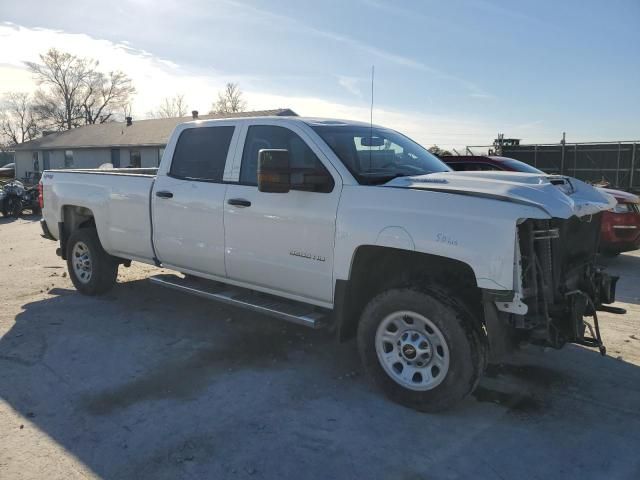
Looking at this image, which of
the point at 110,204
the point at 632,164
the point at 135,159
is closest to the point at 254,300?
the point at 110,204

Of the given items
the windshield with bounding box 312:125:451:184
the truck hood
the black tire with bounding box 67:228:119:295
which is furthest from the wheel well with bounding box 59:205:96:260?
the truck hood

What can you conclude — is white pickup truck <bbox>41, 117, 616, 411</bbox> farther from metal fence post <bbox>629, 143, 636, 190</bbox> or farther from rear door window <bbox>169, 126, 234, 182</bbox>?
metal fence post <bbox>629, 143, 636, 190</bbox>

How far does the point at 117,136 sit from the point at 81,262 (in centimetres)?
3633

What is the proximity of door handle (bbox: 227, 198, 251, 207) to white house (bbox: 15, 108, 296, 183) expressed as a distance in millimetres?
27200

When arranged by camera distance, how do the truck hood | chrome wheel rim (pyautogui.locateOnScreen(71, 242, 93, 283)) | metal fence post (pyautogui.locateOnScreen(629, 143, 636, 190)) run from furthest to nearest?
metal fence post (pyautogui.locateOnScreen(629, 143, 636, 190))
chrome wheel rim (pyautogui.locateOnScreen(71, 242, 93, 283))
the truck hood

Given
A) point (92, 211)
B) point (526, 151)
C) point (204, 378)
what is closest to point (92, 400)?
point (204, 378)

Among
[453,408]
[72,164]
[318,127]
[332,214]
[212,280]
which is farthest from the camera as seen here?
[72,164]

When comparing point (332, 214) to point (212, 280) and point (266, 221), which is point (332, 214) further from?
point (212, 280)

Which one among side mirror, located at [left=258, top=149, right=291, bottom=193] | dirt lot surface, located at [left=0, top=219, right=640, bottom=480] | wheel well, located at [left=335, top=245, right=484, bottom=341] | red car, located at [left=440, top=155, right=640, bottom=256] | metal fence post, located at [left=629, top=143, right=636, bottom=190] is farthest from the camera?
metal fence post, located at [left=629, top=143, right=636, bottom=190]

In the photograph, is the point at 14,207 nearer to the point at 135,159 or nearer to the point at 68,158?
the point at 135,159

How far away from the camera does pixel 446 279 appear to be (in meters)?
4.00

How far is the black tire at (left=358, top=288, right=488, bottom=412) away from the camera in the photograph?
360cm

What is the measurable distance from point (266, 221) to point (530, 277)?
2.18 m

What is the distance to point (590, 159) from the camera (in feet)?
77.6
